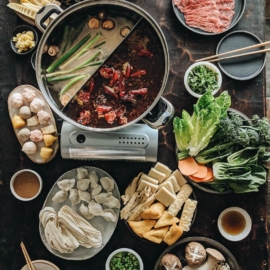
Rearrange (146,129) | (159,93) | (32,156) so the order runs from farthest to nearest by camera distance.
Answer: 1. (32,156)
2. (146,129)
3. (159,93)

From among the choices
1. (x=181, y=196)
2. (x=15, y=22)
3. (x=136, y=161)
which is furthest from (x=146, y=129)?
(x=15, y=22)

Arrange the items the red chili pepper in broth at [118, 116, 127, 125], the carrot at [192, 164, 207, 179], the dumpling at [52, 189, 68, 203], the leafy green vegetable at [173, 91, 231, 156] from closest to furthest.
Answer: the red chili pepper in broth at [118, 116, 127, 125] < the leafy green vegetable at [173, 91, 231, 156] < the carrot at [192, 164, 207, 179] < the dumpling at [52, 189, 68, 203]

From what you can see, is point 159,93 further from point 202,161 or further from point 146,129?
point 202,161

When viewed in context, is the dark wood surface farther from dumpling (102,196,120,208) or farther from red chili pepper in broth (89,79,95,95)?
red chili pepper in broth (89,79,95,95)

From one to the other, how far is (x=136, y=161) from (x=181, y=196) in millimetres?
389

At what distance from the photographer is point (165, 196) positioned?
3.52m

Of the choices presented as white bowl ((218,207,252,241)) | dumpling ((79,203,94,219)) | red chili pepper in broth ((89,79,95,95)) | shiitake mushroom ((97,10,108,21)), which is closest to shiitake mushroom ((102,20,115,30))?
shiitake mushroom ((97,10,108,21))

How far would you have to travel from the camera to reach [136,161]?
3.58 m

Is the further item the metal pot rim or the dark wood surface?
the dark wood surface

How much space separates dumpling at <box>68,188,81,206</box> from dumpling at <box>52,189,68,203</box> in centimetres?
4

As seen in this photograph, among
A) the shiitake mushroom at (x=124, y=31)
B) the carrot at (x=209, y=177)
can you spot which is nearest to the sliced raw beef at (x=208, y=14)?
the shiitake mushroom at (x=124, y=31)

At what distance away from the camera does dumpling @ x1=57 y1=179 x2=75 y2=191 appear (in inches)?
140

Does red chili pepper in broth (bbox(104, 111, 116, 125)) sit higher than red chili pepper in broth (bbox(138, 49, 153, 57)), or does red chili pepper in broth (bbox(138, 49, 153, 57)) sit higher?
red chili pepper in broth (bbox(138, 49, 153, 57))

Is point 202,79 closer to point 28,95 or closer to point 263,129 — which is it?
point 263,129
